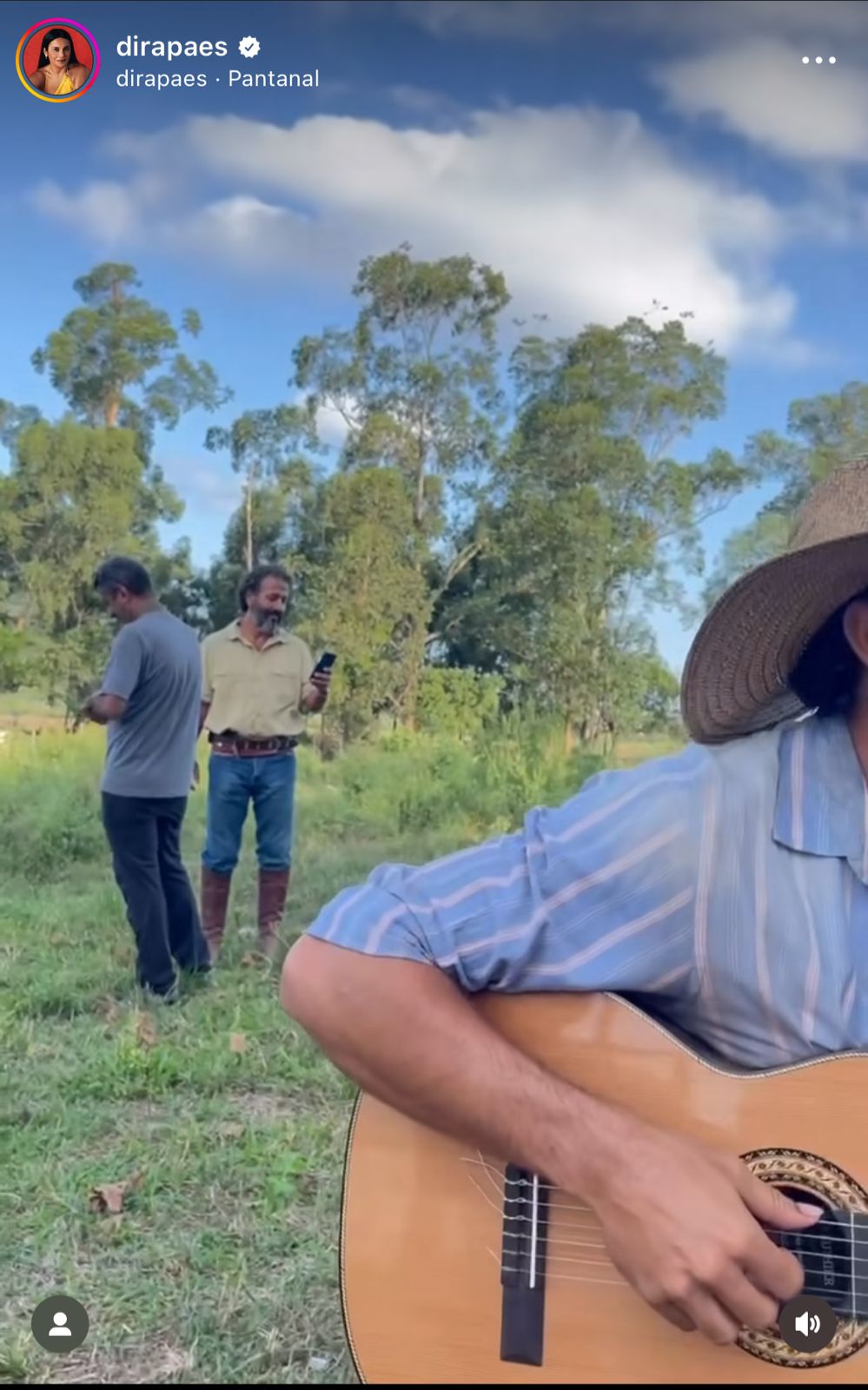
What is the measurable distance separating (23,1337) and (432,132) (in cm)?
147

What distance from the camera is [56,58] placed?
122 centimetres

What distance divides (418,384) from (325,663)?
1.59 ft

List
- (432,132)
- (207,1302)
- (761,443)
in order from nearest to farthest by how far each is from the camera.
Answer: (432,132) → (207,1302) → (761,443)

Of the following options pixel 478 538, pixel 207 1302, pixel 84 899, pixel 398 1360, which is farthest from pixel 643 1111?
pixel 84 899

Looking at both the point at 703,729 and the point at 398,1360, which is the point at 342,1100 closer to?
the point at 398,1360

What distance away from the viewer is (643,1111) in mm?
864

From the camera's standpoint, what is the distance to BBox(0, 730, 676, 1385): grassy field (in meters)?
1.40

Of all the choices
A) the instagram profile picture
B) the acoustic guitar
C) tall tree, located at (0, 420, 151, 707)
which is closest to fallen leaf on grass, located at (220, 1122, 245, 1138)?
tall tree, located at (0, 420, 151, 707)

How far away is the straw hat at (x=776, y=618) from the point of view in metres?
0.90

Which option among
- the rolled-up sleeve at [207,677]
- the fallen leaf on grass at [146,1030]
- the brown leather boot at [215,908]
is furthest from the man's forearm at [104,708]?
the fallen leaf on grass at [146,1030]

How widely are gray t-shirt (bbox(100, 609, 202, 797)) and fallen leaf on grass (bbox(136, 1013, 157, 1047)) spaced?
1.45 ft

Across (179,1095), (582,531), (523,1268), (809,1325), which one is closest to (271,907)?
(179,1095)

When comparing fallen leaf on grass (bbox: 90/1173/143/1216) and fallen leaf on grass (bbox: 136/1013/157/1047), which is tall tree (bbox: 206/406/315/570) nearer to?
fallen leaf on grass (bbox: 136/1013/157/1047)

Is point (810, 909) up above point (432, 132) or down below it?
below
